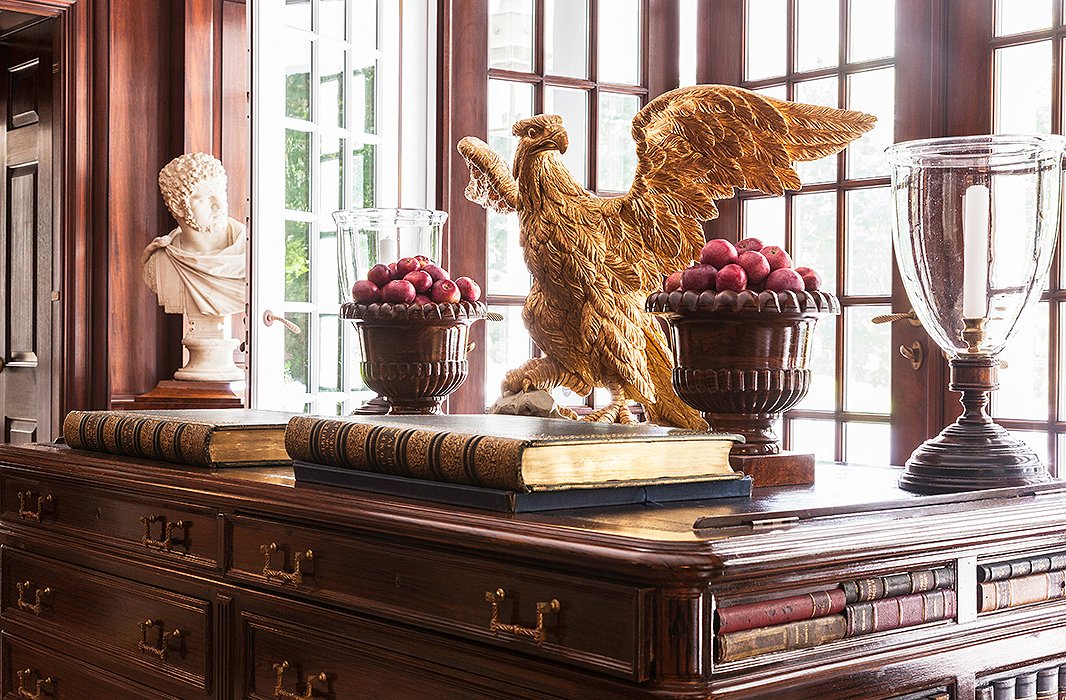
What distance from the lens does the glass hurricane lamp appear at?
4.44 ft

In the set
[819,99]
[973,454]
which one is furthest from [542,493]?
[819,99]

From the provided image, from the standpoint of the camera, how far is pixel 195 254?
14.9 ft

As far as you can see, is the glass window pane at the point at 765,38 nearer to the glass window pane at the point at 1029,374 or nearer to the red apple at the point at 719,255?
the glass window pane at the point at 1029,374

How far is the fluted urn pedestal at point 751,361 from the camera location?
1419 millimetres

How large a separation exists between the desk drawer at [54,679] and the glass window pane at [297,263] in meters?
2.81

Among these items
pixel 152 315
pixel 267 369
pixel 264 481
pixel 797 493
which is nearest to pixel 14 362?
pixel 152 315

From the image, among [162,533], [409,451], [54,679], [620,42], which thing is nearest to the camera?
[409,451]

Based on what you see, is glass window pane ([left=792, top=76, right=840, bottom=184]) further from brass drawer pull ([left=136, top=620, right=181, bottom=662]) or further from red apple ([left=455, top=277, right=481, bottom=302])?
brass drawer pull ([left=136, top=620, right=181, bottom=662])

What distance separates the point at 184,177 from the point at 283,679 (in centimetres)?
338

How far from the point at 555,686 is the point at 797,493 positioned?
40 cm

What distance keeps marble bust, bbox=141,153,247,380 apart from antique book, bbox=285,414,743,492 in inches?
129

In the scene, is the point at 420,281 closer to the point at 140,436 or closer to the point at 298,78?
the point at 140,436

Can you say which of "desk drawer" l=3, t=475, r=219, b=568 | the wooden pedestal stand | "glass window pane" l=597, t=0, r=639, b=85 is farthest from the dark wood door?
"desk drawer" l=3, t=475, r=219, b=568

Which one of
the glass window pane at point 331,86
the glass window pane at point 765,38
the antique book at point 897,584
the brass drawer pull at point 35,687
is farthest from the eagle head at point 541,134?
the glass window pane at point 765,38
